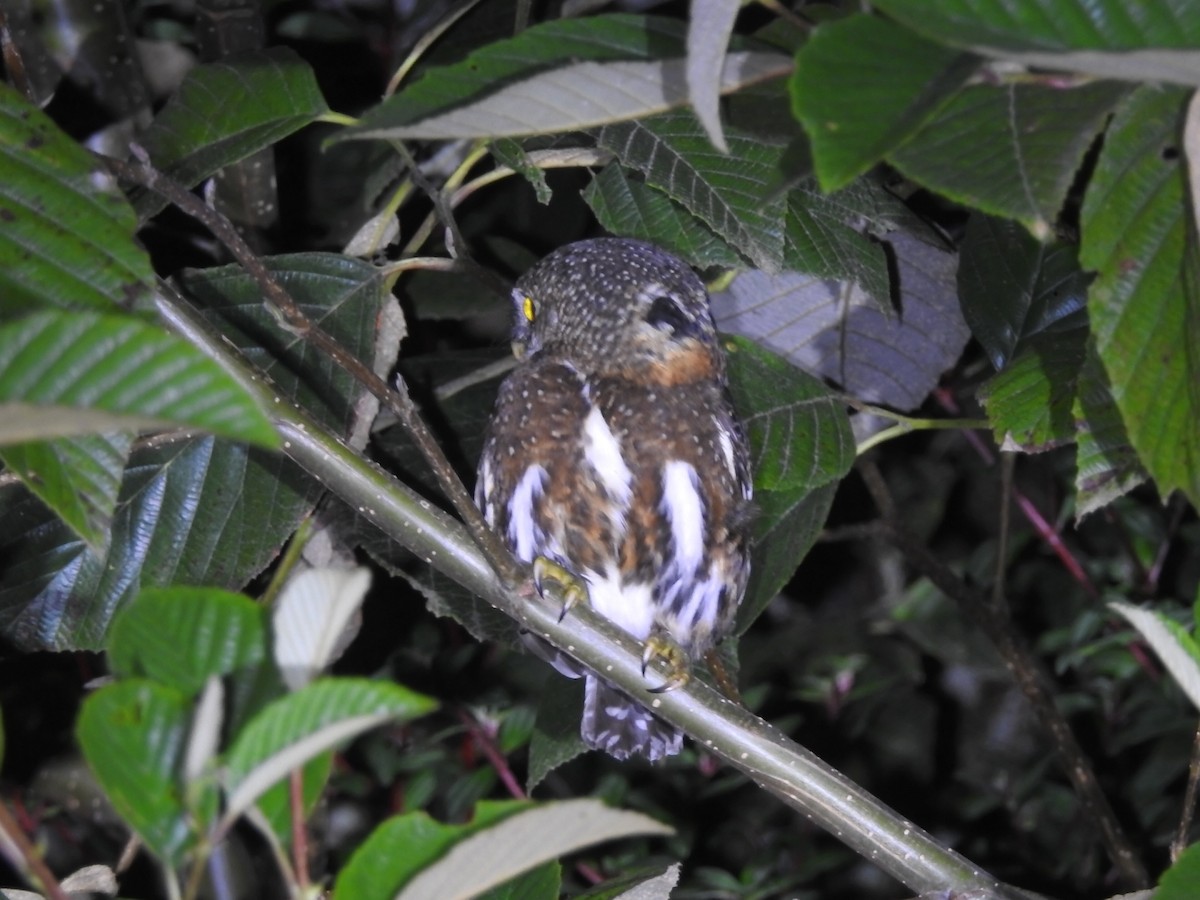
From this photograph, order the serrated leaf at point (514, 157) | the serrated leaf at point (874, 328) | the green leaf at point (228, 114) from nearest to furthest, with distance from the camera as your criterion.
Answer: the serrated leaf at point (514, 157)
the green leaf at point (228, 114)
the serrated leaf at point (874, 328)

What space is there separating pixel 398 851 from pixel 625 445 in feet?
3.70

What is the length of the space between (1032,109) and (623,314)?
→ 38.6 inches

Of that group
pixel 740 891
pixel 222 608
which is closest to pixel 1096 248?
pixel 222 608

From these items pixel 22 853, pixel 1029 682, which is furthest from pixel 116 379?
pixel 1029 682

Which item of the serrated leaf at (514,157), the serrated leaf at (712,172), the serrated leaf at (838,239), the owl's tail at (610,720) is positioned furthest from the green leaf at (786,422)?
the serrated leaf at (514,157)

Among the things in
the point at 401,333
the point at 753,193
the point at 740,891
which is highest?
the point at 753,193

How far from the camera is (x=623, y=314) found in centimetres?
208

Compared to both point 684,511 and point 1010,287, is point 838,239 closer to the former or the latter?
point 1010,287

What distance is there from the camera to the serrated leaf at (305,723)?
2.76 ft

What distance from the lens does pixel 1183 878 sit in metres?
1.03

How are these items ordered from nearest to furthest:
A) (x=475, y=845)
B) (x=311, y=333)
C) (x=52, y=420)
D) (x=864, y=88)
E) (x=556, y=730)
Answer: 1. (x=52, y=420)
2. (x=475, y=845)
3. (x=864, y=88)
4. (x=311, y=333)
5. (x=556, y=730)

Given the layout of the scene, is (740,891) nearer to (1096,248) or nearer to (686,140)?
(686,140)

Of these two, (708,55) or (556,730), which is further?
(556,730)

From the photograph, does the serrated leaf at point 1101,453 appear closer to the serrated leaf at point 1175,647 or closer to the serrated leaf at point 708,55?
the serrated leaf at point 1175,647
